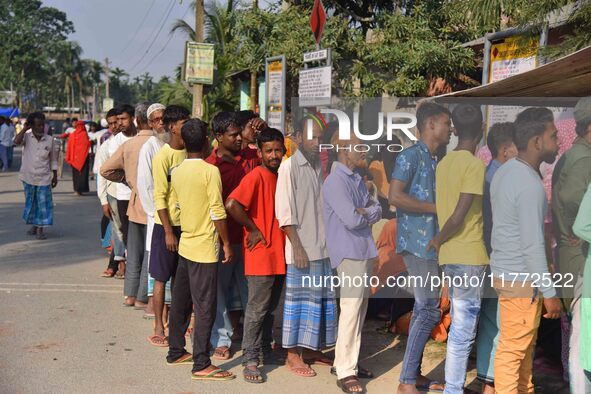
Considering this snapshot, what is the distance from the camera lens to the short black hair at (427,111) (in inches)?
180

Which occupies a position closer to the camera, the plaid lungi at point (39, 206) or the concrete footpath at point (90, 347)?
the concrete footpath at point (90, 347)

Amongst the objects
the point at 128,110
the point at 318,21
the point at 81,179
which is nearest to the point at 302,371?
the point at 128,110

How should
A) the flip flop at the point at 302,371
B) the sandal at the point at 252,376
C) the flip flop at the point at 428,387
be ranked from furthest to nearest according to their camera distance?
the flip flop at the point at 302,371
the sandal at the point at 252,376
the flip flop at the point at 428,387

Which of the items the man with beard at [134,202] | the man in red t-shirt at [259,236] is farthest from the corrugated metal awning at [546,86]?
the man with beard at [134,202]

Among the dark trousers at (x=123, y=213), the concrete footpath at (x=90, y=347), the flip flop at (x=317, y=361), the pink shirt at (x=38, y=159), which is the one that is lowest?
the concrete footpath at (x=90, y=347)

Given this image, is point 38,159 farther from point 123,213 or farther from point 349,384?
point 349,384

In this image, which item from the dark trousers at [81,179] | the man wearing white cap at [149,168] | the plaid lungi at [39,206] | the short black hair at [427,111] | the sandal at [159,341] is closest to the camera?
the short black hair at [427,111]

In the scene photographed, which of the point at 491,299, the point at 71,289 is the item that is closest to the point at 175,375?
the point at 491,299

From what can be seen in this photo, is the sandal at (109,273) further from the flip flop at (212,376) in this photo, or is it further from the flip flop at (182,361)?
the flip flop at (212,376)

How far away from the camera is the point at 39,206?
33.9 ft

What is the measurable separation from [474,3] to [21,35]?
246 feet

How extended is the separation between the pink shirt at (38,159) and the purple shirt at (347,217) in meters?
6.44

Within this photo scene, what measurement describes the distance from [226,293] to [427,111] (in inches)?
84.8

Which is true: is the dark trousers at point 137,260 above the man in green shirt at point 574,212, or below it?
below
